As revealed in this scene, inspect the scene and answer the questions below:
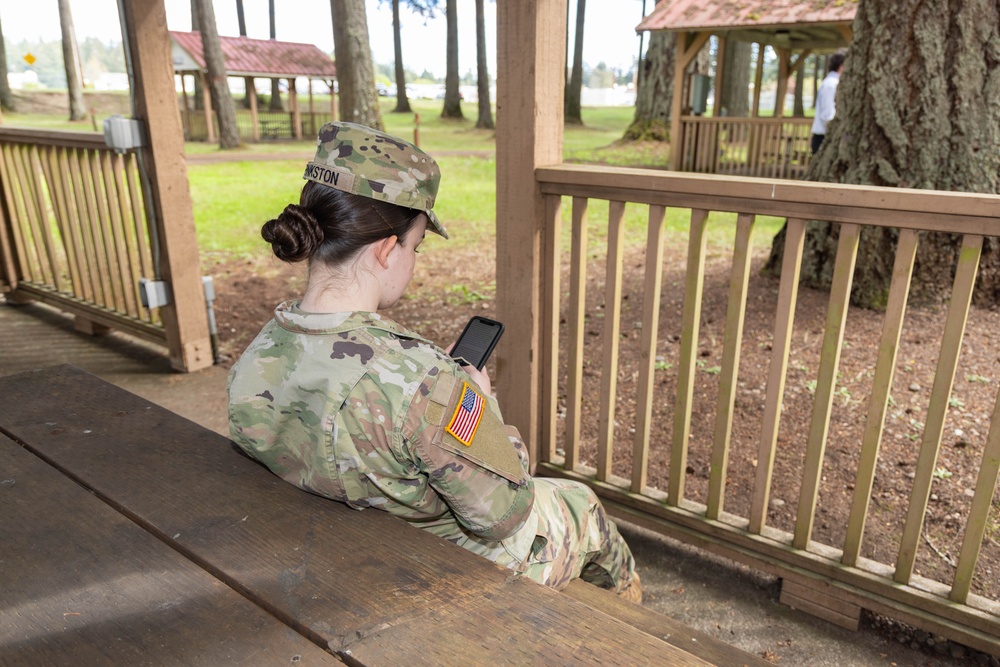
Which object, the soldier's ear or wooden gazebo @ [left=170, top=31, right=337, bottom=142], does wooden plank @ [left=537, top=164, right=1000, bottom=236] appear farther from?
wooden gazebo @ [left=170, top=31, right=337, bottom=142]

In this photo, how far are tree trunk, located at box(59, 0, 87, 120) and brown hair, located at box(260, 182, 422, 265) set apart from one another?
24006 mm

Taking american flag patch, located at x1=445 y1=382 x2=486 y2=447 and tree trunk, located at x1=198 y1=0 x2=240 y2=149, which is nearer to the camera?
american flag patch, located at x1=445 y1=382 x2=486 y2=447

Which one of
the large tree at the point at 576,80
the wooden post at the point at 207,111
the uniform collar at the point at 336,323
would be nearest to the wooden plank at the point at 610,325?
the uniform collar at the point at 336,323

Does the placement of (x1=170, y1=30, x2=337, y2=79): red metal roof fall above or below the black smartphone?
above

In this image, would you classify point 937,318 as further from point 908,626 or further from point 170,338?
point 170,338

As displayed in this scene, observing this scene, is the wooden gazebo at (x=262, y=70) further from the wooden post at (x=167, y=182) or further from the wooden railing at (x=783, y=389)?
the wooden railing at (x=783, y=389)

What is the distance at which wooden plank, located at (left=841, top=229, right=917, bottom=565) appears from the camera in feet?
5.97

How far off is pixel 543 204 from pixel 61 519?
1.67 metres

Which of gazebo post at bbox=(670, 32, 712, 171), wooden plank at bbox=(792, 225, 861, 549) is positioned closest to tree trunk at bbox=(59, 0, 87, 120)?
gazebo post at bbox=(670, 32, 712, 171)

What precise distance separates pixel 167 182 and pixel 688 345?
276 cm

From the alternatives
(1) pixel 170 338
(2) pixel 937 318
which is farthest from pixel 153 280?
(2) pixel 937 318

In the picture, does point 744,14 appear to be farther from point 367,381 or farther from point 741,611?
point 367,381

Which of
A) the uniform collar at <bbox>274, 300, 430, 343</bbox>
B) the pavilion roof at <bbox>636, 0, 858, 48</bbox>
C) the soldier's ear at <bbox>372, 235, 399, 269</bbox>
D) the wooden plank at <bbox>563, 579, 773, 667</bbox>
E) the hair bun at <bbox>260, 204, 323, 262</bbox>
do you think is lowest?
the wooden plank at <bbox>563, 579, 773, 667</bbox>

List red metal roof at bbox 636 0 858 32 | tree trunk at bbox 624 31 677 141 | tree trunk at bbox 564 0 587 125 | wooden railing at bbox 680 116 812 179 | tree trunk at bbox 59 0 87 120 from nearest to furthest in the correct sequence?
1. red metal roof at bbox 636 0 858 32
2. wooden railing at bbox 680 116 812 179
3. tree trunk at bbox 624 31 677 141
4. tree trunk at bbox 59 0 87 120
5. tree trunk at bbox 564 0 587 125
